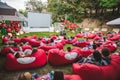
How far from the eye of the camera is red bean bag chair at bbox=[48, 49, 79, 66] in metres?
5.52

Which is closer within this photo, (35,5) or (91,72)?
(91,72)

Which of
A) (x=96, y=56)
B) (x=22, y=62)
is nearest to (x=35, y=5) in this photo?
(x=22, y=62)

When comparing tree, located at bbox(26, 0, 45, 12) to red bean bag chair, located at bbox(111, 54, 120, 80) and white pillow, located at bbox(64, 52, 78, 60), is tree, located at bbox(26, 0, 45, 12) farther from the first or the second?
red bean bag chair, located at bbox(111, 54, 120, 80)

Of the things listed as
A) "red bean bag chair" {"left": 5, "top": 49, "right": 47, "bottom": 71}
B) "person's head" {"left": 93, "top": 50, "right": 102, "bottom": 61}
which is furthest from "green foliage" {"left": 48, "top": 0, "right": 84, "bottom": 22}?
"person's head" {"left": 93, "top": 50, "right": 102, "bottom": 61}

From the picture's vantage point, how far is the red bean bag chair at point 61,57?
→ 18.1ft

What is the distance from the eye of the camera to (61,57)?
18.1 ft

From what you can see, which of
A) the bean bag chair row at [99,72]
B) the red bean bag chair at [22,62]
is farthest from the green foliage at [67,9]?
the bean bag chair row at [99,72]

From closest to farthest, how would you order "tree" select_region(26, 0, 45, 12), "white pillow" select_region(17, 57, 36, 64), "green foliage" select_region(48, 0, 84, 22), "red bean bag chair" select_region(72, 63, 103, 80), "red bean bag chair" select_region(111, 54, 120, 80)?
"red bean bag chair" select_region(72, 63, 103, 80) → "red bean bag chair" select_region(111, 54, 120, 80) → "white pillow" select_region(17, 57, 36, 64) → "green foliage" select_region(48, 0, 84, 22) → "tree" select_region(26, 0, 45, 12)

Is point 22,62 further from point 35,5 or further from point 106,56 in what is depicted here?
point 35,5

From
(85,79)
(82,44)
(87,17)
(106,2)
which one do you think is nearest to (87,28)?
(87,17)

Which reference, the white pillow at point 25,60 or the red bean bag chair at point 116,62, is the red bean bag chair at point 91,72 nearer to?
the red bean bag chair at point 116,62

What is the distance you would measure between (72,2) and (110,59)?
21927 millimetres

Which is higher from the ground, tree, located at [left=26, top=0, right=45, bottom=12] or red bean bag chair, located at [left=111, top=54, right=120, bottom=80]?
tree, located at [left=26, top=0, right=45, bottom=12]

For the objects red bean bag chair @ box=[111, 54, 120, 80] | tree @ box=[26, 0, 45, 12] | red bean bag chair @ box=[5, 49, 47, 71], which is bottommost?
red bean bag chair @ box=[5, 49, 47, 71]
